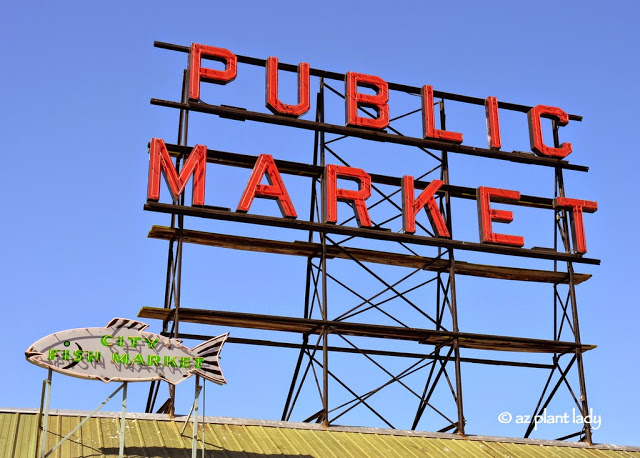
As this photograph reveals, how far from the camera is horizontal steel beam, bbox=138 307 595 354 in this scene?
27328 mm

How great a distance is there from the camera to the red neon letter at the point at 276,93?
3069 centimetres

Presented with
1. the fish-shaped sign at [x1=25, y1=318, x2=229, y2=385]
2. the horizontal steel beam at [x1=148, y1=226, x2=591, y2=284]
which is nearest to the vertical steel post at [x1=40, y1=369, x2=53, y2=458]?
the fish-shaped sign at [x1=25, y1=318, x2=229, y2=385]

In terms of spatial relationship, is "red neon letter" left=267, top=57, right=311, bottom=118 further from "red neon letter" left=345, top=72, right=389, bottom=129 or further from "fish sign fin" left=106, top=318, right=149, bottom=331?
"fish sign fin" left=106, top=318, right=149, bottom=331

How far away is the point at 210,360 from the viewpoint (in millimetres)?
24391

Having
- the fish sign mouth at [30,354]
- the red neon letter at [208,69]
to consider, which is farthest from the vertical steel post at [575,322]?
the fish sign mouth at [30,354]

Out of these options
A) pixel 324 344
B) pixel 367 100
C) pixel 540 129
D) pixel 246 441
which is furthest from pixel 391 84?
pixel 246 441

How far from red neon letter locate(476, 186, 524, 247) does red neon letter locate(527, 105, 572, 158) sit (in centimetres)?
226

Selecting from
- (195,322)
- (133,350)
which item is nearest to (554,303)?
(195,322)

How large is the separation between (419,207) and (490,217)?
7.30 feet

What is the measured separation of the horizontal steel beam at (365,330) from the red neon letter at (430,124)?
6.03m

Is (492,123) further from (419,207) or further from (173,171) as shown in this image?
(173,171)

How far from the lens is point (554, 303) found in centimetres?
3219

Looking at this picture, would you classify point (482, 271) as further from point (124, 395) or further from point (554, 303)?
point (124, 395)

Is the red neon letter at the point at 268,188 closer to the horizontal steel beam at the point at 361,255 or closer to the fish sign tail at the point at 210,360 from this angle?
the horizontal steel beam at the point at 361,255
